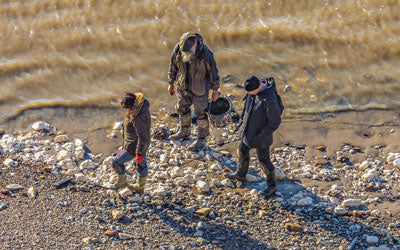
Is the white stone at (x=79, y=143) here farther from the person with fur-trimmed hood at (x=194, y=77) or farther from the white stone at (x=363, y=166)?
the white stone at (x=363, y=166)

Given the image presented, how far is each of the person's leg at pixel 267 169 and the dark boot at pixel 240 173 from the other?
32 centimetres

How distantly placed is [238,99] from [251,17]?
284cm

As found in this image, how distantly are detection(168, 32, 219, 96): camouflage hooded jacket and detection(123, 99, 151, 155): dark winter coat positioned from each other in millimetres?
1327

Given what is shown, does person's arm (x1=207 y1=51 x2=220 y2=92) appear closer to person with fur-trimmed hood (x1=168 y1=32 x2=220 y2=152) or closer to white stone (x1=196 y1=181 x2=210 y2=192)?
person with fur-trimmed hood (x1=168 y1=32 x2=220 y2=152)

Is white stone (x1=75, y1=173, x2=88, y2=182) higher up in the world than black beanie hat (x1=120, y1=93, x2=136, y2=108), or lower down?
lower down

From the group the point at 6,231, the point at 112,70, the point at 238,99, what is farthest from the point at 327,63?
the point at 6,231

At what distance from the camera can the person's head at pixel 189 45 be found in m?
8.63

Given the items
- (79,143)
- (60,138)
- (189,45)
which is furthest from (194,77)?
(60,138)

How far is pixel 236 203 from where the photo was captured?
8.60 meters

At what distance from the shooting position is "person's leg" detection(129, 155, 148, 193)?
8.45 metres

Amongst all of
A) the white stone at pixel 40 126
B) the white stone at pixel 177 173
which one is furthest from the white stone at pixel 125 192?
the white stone at pixel 40 126

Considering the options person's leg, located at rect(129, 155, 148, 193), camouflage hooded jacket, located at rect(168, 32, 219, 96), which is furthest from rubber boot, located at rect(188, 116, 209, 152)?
person's leg, located at rect(129, 155, 148, 193)

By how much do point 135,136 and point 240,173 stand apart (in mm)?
1829

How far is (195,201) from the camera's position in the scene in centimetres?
870
